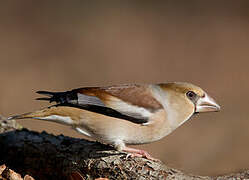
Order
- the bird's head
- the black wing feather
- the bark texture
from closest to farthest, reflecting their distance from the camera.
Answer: the bark texture < the black wing feather < the bird's head

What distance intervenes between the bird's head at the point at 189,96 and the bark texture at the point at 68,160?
28.8 inches

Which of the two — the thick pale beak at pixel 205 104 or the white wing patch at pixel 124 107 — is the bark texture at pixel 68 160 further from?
the thick pale beak at pixel 205 104

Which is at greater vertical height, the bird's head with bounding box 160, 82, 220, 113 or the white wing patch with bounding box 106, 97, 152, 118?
the bird's head with bounding box 160, 82, 220, 113

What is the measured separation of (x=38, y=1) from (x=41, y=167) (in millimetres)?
9361

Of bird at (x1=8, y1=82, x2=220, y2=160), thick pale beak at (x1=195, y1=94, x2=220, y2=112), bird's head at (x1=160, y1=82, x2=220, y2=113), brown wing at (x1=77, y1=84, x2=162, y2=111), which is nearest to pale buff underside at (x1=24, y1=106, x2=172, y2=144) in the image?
bird at (x1=8, y1=82, x2=220, y2=160)

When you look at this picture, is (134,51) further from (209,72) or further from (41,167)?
(41,167)

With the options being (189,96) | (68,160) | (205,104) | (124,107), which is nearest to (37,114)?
(68,160)

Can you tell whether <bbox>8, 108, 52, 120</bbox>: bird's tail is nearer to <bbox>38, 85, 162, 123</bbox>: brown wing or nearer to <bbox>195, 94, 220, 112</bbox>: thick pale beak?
<bbox>38, 85, 162, 123</bbox>: brown wing

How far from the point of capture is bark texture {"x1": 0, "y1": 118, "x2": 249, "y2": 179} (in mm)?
3992

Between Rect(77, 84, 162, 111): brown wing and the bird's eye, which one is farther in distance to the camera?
the bird's eye

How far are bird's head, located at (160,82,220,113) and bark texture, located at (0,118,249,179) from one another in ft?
2.40

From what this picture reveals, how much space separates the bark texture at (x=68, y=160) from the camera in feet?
13.1

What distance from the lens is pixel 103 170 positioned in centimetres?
413

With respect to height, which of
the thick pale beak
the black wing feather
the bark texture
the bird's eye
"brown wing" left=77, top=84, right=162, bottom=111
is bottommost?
the bark texture
